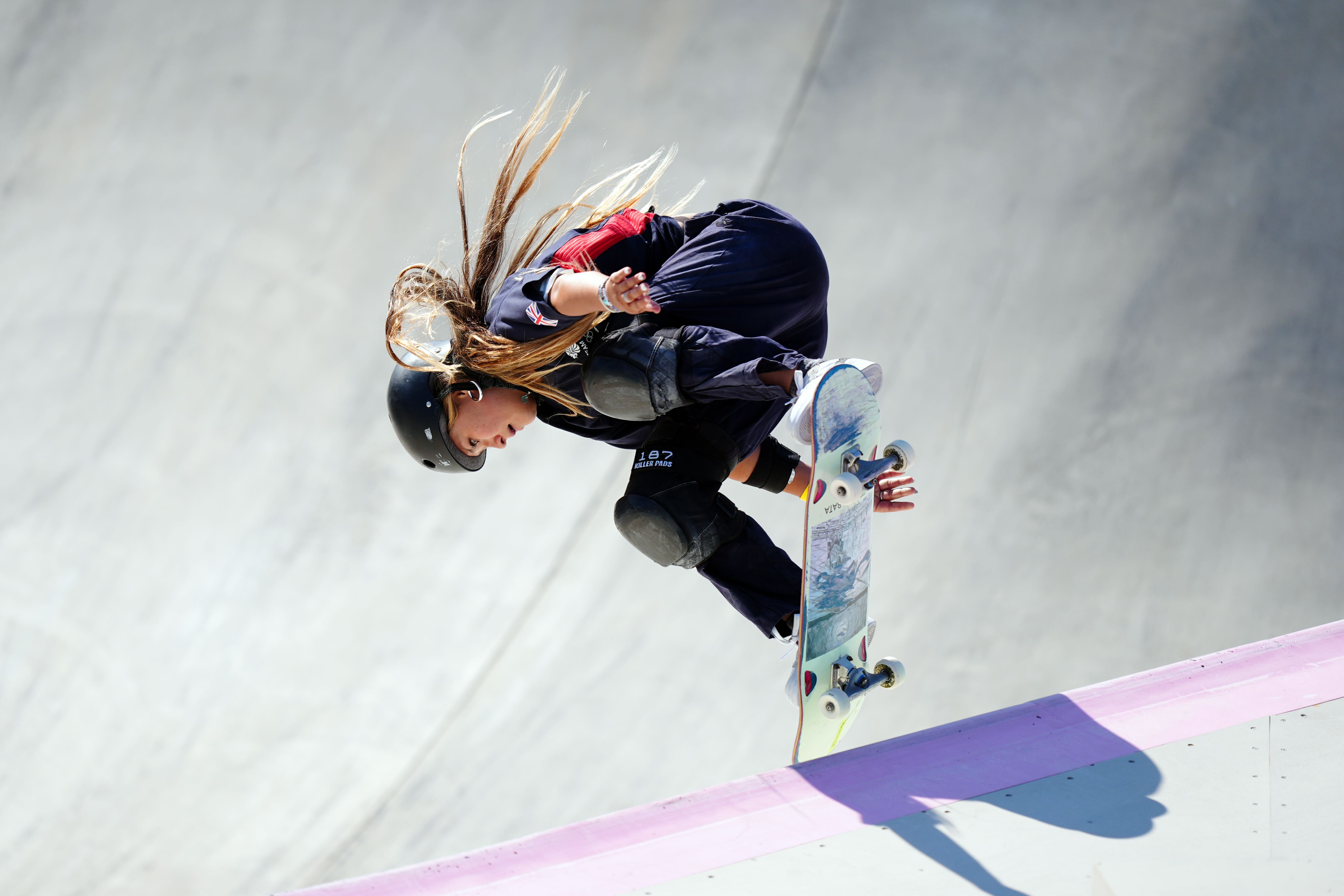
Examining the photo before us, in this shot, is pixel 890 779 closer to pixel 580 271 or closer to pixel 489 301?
pixel 580 271

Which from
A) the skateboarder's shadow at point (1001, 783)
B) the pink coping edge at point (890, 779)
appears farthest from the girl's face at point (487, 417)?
the skateboarder's shadow at point (1001, 783)

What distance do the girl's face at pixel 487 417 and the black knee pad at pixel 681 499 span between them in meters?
0.32

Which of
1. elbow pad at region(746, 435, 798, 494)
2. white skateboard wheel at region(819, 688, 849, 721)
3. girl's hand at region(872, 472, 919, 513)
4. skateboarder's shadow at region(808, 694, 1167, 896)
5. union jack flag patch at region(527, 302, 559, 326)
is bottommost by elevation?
skateboarder's shadow at region(808, 694, 1167, 896)

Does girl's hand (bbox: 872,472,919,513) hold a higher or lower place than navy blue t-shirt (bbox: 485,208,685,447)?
lower

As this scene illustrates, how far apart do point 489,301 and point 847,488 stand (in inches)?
39.6

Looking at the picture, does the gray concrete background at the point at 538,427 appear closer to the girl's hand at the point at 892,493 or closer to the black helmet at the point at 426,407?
the girl's hand at the point at 892,493

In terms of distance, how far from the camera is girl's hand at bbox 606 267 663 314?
215 cm

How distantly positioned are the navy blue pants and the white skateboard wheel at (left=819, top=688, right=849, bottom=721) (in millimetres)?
306

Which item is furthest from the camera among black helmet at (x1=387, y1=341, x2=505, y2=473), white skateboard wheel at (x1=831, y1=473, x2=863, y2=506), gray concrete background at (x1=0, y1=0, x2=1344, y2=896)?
gray concrete background at (x1=0, y1=0, x2=1344, y2=896)

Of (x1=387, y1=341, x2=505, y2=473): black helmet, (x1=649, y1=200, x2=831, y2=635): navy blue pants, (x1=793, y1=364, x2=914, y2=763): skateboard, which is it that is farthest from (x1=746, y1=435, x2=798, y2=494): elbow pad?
(x1=387, y1=341, x2=505, y2=473): black helmet

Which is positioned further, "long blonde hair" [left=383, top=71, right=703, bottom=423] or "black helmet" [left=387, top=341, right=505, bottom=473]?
"black helmet" [left=387, top=341, right=505, bottom=473]

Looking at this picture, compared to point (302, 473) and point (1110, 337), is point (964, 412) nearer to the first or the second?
point (1110, 337)

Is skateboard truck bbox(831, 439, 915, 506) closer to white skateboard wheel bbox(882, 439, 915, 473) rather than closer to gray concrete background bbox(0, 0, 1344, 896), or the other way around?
white skateboard wheel bbox(882, 439, 915, 473)

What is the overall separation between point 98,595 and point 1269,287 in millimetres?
4895
